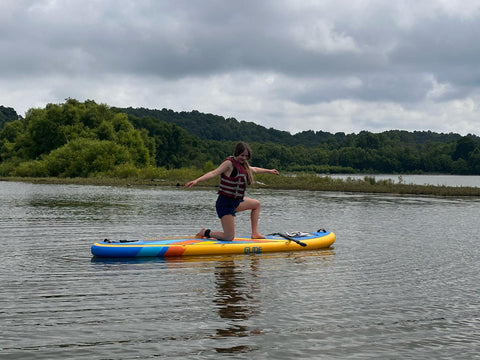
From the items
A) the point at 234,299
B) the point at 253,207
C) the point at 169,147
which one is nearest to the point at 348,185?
the point at 253,207

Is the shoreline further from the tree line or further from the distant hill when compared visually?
the distant hill

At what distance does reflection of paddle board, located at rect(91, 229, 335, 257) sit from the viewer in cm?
1130

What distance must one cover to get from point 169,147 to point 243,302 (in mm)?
125346

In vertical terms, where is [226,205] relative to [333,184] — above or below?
below

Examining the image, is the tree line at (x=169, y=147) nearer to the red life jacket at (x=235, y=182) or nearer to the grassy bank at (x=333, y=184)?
the grassy bank at (x=333, y=184)

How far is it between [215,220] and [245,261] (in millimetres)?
8814

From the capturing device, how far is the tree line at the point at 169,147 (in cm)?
7238

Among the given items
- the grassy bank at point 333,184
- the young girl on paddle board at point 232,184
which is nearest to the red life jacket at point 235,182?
the young girl on paddle board at point 232,184

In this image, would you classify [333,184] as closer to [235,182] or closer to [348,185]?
[348,185]

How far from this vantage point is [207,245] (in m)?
11.9

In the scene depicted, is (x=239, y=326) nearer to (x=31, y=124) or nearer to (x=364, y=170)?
(x=31, y=124)

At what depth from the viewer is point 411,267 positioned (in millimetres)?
11008

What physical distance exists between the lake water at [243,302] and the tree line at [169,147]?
4707cm

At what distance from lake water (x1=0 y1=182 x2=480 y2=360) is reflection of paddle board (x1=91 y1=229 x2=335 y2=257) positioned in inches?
10.3
